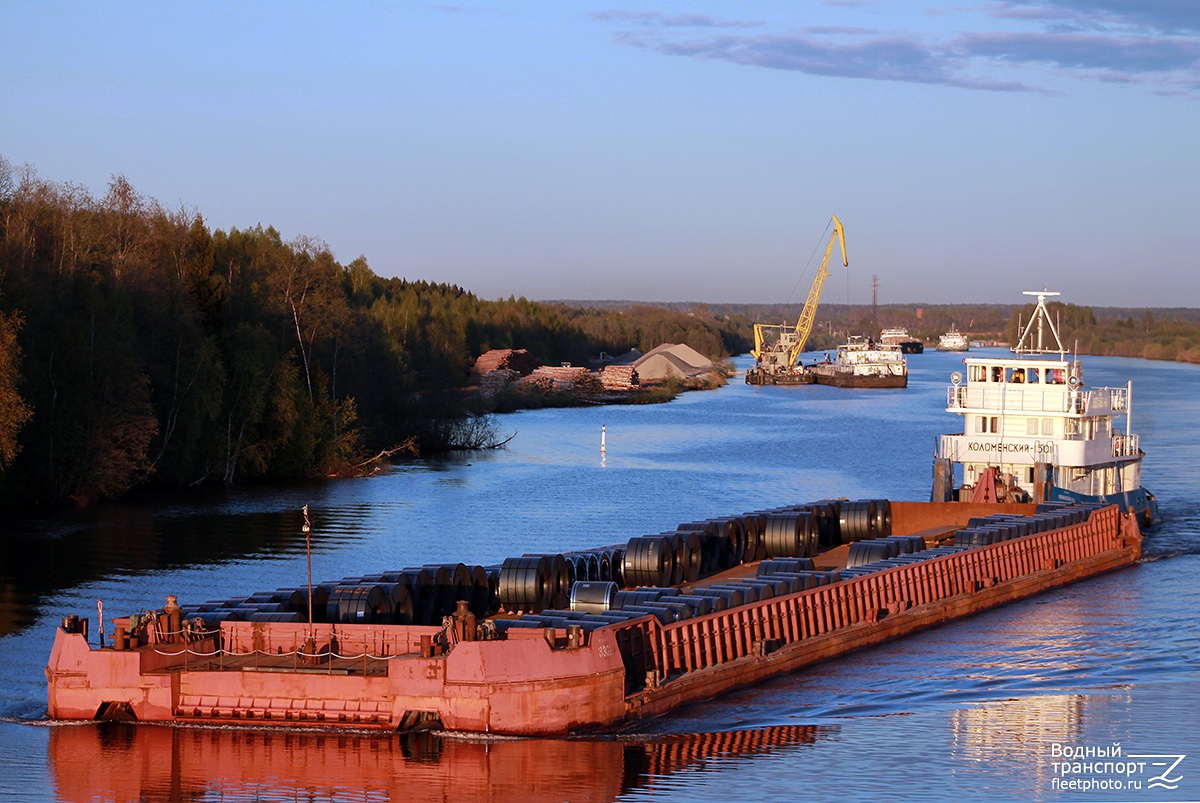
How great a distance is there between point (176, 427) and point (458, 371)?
30.5 metres

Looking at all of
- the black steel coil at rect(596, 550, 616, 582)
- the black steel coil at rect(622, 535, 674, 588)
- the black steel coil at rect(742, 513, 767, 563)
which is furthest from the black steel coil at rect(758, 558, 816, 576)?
the black steel coil at rect(742, 513, 767, 563)

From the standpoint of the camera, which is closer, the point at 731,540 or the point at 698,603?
the point at 698,603

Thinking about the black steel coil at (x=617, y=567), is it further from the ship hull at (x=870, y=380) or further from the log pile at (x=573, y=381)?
the ship hull at (x=870, y=380)

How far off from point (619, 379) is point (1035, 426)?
92328 millimetres

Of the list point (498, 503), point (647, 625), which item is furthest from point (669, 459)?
point (647, 625)

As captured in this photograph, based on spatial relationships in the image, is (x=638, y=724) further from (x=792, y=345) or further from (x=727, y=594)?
(x=792, y=345)

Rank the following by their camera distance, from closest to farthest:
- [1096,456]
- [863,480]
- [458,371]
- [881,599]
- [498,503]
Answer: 1. [881,599]
2. [1096,456]
3. [498,503]
4. [863,480]
5. [458,371]

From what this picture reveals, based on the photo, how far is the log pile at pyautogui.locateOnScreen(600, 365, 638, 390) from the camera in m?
135

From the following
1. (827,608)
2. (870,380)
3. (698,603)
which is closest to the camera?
(698,603)

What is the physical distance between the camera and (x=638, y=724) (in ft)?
65.6

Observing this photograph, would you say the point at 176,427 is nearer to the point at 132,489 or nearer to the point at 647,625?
the point at 132,489

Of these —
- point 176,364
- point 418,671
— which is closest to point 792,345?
point 176,364

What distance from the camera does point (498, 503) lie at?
52.1 metres

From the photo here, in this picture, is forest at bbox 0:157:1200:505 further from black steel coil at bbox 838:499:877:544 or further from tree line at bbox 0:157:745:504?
black steel coil at bbox 838:499:877:544
